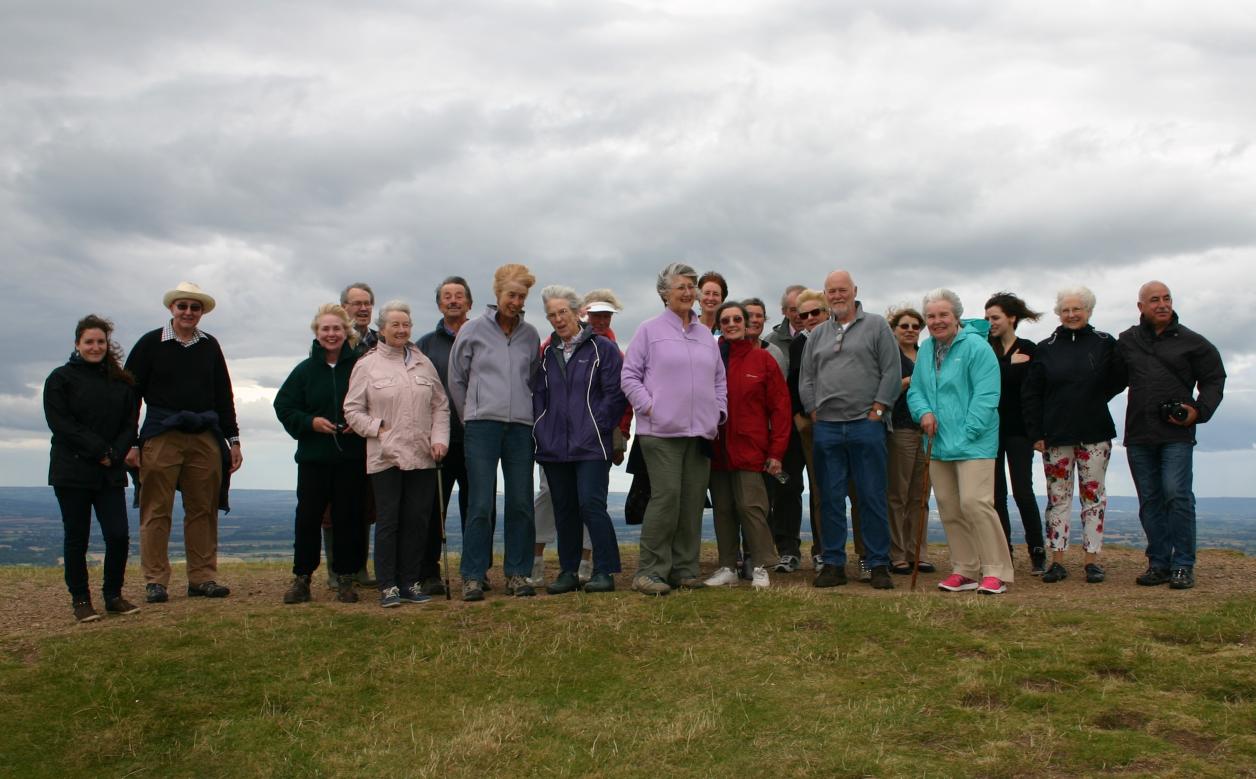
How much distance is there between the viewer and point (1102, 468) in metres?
10.0

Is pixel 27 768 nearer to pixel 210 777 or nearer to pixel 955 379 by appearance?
pixel 210 777

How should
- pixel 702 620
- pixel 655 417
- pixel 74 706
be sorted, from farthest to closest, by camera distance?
pixel 655 417, pixel 702 620, pixel 74 706

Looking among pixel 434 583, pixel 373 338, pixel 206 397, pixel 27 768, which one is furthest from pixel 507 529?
pixel 27 768

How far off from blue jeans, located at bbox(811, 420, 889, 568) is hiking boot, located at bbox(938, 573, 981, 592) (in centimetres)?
59

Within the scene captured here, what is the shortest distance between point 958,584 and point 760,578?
194 cm

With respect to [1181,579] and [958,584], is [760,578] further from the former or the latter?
[1181,579]

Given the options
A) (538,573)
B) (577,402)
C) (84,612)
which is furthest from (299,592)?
(577,402)

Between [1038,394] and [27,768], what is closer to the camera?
[27,768]

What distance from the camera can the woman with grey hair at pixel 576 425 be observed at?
30.3 feet

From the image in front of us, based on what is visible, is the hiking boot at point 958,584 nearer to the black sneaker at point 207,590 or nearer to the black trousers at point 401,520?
the black trousers at point 401,520

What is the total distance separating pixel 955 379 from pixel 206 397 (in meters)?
7.28

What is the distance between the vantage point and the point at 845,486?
382 inches

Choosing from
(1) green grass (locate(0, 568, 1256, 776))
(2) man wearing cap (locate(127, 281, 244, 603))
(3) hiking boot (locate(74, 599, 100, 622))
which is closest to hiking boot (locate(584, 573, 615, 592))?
(1) green grass (locate(0, 568, 1256, 776))

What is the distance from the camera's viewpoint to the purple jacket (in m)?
9.24
